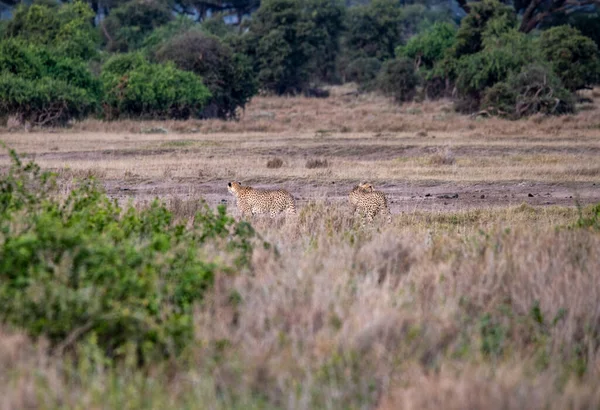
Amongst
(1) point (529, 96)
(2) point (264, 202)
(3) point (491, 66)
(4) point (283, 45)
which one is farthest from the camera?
(4) point (283, 45)

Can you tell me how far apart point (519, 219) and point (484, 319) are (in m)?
7.23

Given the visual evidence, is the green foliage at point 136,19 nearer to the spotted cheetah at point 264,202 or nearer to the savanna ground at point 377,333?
the spotted cheetah at point 264,202

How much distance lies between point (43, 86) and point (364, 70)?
3368cm

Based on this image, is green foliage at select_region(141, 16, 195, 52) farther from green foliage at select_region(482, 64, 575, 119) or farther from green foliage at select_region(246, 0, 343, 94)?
green foliage at select_region(482, 64, 575, 119)

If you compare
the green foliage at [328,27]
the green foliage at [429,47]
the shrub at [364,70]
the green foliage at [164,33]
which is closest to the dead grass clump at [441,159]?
the green foliage at [429,47]

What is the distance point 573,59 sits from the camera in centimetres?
4647

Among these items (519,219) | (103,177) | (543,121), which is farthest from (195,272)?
(543,121)

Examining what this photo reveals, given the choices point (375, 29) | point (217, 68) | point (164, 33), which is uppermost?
point (375, 29)

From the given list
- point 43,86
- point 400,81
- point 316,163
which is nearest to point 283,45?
point 400,81

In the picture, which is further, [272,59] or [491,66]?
[272,59]

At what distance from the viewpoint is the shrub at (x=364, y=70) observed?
64.5 meters

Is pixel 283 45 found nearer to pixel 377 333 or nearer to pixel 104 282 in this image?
pixel 104 282

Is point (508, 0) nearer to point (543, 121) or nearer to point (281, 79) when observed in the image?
point (281, 79)

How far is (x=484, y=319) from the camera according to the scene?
6863mm
